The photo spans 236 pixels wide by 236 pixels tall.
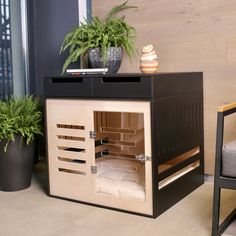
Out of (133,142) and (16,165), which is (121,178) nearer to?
(133,142)

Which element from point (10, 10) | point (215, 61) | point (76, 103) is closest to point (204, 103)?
point (215, 61)

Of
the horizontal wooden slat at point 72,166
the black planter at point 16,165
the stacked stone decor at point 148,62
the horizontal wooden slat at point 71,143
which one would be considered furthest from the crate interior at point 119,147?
the black planter at point 16,165

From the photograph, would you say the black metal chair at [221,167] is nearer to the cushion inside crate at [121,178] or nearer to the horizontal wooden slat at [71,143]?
the cushion inside crate at [121,178]

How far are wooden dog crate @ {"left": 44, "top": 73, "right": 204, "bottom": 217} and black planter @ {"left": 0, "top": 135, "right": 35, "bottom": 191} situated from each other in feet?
0.71

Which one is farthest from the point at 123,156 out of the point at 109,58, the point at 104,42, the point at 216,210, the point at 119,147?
the point at 216,210

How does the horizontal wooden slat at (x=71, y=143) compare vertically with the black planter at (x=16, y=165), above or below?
above

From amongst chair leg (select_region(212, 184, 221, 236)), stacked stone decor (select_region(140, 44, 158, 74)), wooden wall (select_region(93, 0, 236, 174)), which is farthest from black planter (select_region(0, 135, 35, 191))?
chair leg (select_region(212, 184, 221, 236))

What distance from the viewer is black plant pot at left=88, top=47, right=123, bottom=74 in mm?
2408

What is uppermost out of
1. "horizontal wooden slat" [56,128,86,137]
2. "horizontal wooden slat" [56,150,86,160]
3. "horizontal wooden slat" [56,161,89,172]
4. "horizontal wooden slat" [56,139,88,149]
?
"horizontal wooden slat" [56,128,86,137]

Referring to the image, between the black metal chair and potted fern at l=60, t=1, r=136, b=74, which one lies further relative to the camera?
potted fern at l=60, t=1, r=136, b=74

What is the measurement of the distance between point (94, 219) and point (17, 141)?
2.51 ft

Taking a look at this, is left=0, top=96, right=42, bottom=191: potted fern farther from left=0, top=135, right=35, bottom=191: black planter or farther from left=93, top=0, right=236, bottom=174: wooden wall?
left=93, top=0, right=236, bottom=174: wooden wall

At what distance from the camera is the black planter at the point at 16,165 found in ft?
7.92

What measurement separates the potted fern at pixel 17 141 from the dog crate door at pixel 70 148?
0.66ft
